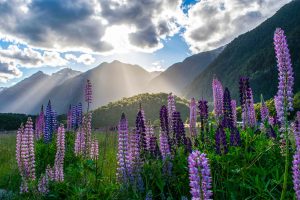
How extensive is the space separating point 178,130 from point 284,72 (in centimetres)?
364

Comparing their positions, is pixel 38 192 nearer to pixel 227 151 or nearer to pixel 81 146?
pixel 227 151

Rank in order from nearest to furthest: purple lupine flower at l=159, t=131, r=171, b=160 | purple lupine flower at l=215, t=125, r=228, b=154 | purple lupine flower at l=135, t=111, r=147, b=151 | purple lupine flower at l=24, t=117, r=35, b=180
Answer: purple lupine flower at l=215, t=125, r=228, b=154
purple lupine flower at l=135, t=111, r=147, b=151
purple lupine flower at l=159, t=131, r=171, b=160
purple lupine flower at l=24, t=117, r=35, b=180

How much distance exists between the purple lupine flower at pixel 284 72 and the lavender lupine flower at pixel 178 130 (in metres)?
3.47

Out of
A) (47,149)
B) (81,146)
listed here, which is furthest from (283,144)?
(47,149)

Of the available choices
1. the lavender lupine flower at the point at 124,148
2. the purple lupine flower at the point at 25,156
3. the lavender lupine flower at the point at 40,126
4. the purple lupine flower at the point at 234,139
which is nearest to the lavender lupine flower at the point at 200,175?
the lavender lupine flower at the point at 124,148

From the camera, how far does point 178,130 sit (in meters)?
7.66

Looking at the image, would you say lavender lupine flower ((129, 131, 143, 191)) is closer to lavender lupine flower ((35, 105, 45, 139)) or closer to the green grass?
the green grass

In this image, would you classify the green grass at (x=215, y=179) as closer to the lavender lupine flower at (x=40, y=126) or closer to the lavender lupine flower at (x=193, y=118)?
the lavender lupine flower at (x=193, y=118)

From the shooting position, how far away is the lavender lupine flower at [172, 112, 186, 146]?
765 cm

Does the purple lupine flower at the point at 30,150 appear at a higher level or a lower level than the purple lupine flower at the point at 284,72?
lower

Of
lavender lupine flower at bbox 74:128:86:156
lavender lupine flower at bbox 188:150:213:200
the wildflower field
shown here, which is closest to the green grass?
the wildflower field

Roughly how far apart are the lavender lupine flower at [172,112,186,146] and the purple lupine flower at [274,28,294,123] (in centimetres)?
347

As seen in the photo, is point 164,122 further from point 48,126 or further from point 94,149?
point 48,126

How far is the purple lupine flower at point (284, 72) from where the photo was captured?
4.20 metres
